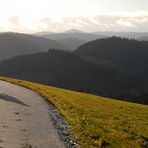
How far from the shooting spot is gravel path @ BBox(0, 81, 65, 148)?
15.6m

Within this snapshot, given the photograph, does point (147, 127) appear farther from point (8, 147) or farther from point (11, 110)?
point (8, 147)

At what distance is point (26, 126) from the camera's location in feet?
62.6

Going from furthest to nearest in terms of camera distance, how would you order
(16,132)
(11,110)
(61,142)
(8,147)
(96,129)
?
(11,110) → (96,129) → (16,132) → (61,142) → (8,147)

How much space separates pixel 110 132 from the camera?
20047mm

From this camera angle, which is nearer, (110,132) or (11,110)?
(110,132)

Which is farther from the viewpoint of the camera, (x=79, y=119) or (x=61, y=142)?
(x=79, y=119)

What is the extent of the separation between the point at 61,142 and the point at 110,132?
4593 mm

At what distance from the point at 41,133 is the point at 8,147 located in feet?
11.5

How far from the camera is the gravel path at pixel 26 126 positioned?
15.6 meters

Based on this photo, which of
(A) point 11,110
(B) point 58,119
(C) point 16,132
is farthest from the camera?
(A) point 11,110

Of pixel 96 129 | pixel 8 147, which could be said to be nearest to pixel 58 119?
pixel 96 129

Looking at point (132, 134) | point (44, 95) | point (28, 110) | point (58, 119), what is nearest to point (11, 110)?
point (28, 110)

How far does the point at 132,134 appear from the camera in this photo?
814 inches

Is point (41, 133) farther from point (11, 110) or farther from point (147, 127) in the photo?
point (147, 127)
